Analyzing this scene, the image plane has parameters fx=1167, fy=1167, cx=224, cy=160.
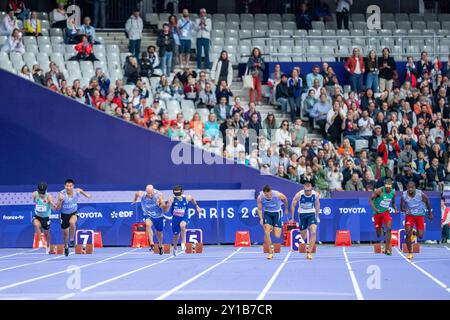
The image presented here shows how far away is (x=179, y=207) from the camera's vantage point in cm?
2969

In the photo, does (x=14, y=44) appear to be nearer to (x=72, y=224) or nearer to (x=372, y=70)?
(x=72, y=224)

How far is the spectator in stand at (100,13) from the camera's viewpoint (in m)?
39.1

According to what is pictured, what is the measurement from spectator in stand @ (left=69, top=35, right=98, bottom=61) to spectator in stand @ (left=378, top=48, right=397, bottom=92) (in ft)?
31.0

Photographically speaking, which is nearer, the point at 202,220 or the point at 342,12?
the point at 202,220

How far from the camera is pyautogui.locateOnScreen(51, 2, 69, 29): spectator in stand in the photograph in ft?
124

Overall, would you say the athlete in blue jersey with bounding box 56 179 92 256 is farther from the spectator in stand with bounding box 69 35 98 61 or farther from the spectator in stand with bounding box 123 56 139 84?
the spectator in stand with bounding box 69 35 98 61

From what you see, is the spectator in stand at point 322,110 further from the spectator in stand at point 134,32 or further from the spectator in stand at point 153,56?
the spectator in stand at point 134,32

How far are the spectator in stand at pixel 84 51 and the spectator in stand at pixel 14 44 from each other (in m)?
1.67

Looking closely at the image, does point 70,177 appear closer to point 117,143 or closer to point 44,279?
point 117,143

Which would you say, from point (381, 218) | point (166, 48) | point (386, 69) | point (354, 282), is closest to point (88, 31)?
point (166, 48)

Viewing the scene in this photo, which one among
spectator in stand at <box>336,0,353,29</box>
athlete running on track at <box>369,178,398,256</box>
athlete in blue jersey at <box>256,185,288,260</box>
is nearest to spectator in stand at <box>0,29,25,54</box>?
athlete in blue jersey at <box>256,185,288,260</box>

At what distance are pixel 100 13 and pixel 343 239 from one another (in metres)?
12.9

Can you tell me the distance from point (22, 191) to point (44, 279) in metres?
10.5

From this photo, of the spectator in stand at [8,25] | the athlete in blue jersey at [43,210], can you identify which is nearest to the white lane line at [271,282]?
the athlete in blue jersey at [43,210]
